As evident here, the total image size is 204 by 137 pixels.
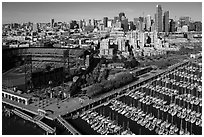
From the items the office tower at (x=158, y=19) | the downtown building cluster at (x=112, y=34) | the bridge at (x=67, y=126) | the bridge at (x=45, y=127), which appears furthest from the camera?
the office tower at (x=158, y=19)

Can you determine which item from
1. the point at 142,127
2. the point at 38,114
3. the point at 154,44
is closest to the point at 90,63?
the point at 38,114

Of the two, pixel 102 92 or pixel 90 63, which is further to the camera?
pixel 90 63

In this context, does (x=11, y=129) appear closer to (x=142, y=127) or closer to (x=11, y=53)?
(x=142, y=127)

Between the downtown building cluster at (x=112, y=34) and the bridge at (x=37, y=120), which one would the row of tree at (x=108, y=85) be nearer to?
the bridge at (x=37, y=120)

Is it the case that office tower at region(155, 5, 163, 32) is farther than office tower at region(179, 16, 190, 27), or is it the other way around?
office tower at region(179, 16, 190, 27)

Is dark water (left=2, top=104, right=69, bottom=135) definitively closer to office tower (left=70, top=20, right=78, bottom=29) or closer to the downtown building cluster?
the downtown building cluster

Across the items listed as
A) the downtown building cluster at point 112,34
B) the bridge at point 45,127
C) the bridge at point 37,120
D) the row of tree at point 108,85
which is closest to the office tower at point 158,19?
the downtown building cluster at point 112,34

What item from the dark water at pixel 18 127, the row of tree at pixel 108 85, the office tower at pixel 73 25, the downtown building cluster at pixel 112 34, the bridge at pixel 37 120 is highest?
the office tower at pixel 73 25

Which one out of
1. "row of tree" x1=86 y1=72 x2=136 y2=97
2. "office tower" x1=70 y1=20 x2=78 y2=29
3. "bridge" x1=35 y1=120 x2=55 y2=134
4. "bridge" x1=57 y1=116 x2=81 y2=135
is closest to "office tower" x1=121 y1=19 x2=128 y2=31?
"office tower" x1=70 y1=20 x2=78 y2=29

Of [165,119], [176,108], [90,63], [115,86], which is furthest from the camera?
[90,63]

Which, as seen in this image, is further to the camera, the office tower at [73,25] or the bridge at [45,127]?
the office tower at [73,25]

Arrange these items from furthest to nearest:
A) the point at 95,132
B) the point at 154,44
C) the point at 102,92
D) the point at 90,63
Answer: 1. the point at 154,44
2. the point at 90,63
3. the point at 102,92
4. the point at 95,132
